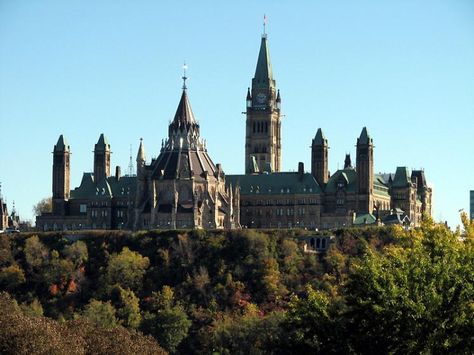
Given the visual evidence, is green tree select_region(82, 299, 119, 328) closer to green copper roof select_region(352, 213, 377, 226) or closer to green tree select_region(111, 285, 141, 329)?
green tree select_region(111, 285, 141, 329)

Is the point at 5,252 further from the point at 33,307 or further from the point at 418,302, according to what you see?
the point at 418,302

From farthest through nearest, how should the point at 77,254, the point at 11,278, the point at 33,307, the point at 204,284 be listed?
the point at 77,254 → the point at 11,278 → the point at 204,284 → the point at 33,307

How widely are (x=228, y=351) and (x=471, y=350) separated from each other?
60900 millimetres

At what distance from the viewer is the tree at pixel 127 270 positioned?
575ft

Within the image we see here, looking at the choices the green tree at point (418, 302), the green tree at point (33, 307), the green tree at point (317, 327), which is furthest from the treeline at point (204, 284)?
the green tree at point (33, 307)

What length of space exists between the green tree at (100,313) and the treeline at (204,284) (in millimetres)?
244

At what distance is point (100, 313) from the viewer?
157500 millimetres

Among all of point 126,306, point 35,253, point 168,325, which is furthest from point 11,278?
point 168,325

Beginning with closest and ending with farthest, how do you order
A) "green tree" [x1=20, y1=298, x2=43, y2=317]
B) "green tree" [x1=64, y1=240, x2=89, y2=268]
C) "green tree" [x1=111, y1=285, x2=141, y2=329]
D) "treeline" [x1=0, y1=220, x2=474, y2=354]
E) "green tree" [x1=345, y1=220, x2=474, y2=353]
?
1. "green tree" [x1=345, y1=220, x2=474, y2=353]
2. "treeline" [x1=0, y1=220, x2=474, y2=354]
3. "green tree" [x1=20, y1=298, x2=43, y2=317]
4. "green tree" [x1=111, y1=285, x2=141, y2=329]
5. "green tree" [x1=64, y1=240, x2=89, y2=268]

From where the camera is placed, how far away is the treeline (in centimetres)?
A: 8444

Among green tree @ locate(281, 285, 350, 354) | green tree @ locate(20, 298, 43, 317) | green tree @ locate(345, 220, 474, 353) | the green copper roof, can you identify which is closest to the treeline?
green tree @ locate(281, 285, 350, 354)

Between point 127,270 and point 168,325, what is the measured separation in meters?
24.9

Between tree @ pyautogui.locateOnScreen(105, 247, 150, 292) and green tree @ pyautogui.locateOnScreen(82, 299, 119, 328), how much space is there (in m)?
11.0

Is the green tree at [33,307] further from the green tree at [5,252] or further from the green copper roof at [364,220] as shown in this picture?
the green copper roof at [364,220]
